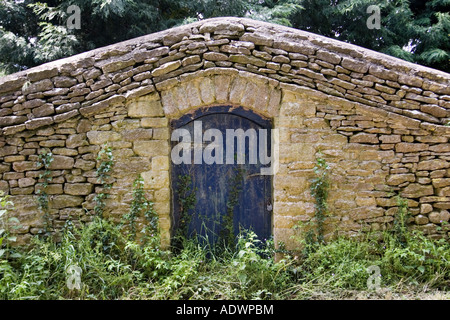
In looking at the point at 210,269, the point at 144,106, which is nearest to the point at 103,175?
the point at 144,106

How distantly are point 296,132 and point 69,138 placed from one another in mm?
3026

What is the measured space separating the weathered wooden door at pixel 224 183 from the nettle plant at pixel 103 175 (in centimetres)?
86

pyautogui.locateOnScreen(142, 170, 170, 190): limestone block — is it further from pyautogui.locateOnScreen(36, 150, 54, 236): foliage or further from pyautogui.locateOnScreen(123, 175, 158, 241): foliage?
Answer: pyautogui.locateOnScreen(36, 150, 54, 236): foliage

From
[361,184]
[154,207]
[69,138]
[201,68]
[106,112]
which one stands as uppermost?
[201,68]

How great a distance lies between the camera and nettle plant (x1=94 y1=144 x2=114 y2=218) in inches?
172

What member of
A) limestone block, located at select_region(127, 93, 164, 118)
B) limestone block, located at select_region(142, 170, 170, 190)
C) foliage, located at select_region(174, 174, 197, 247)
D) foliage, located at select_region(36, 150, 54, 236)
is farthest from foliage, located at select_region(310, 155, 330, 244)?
foliage, located at select_region(36, 150, 54, 236)

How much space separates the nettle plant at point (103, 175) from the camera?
14.4ft

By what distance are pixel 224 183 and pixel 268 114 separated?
3.77ft

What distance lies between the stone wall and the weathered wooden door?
27 cm

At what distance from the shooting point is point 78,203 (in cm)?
444

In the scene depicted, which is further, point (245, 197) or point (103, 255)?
point (245, 197)

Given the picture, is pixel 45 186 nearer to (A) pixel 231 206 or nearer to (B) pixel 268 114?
(A) pixel 231 206

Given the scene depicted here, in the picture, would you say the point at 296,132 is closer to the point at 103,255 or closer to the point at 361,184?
the point at 361,184

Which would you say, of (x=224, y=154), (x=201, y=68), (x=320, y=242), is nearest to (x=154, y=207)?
(x=224, y=154)
